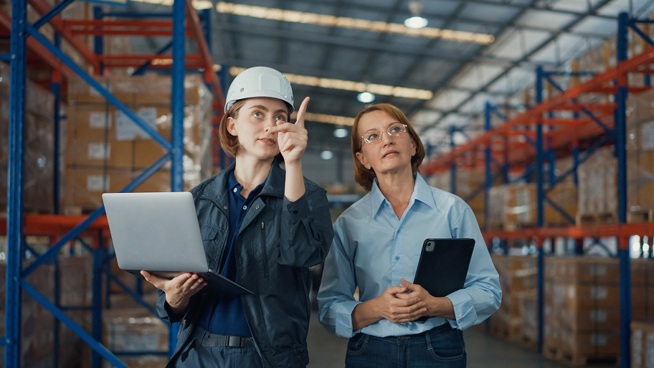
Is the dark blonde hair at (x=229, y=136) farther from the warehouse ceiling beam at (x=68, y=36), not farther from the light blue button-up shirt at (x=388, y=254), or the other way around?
the warehouse ceiling beam at (x=68, y=36)

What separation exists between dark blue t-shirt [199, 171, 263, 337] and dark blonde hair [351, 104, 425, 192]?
1.88ft

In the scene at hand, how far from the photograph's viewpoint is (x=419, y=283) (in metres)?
2.35

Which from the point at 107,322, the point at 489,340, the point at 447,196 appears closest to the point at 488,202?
the point at 489,340

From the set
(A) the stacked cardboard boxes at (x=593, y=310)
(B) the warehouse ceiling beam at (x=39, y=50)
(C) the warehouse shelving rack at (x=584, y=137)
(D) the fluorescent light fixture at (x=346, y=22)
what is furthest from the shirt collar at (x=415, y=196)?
(D) the fluorescent light fixture at (x=346, y=22)

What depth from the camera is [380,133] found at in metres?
2.60

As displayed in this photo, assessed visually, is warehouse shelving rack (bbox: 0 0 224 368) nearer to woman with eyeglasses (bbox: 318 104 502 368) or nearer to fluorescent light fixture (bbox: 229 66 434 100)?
woman with eyeglasses (bbox: 318 104 502 368)

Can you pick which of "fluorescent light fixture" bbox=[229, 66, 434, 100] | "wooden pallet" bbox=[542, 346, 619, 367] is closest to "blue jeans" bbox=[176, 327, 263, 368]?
"wooden pallet" bbox=[542, 346, 619, 367]

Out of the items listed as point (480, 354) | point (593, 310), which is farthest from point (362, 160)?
point (480, 354)

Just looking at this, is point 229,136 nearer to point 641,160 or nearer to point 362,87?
point 641,160

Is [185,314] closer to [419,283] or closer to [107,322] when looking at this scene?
[419,283]

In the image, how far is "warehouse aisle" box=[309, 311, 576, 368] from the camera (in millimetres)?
8938

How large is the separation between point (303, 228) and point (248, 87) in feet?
1.77

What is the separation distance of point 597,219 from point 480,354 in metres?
2.94

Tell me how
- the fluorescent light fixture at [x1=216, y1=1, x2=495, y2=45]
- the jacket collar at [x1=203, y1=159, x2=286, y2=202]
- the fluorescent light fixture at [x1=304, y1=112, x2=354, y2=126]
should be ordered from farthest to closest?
the fluorescent light fixture at [x1=304, y1=112, x2=354, y2=126], the fluorescent light fixture at [x1=216, y1=1, x2=495, y2=45], the jacket collar at [x1=203, y1=159, x2=286, y2=202]
